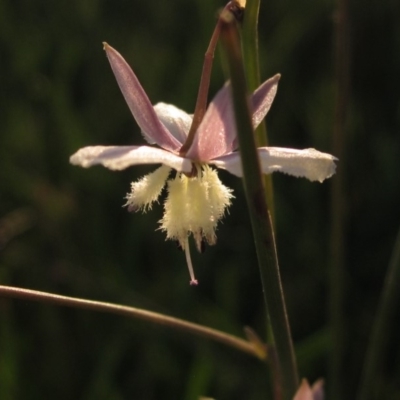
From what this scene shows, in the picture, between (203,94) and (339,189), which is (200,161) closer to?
(203,94)

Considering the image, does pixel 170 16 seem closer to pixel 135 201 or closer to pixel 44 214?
pixel 44 214

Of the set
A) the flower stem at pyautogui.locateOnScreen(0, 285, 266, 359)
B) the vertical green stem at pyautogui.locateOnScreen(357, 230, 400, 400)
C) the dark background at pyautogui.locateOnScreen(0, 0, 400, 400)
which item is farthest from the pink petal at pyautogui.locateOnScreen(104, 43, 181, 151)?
the dark background at pyautogui.locateOnScreen(0, 0, 400, 400)

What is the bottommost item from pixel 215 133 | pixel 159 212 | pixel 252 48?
pixel 159 212

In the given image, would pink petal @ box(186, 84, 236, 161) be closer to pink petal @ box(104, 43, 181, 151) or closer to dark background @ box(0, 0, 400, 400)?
pink petal @ box(104, 43, 181, 151)

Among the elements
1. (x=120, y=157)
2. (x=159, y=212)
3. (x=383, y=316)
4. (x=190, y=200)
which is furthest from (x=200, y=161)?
(x=159, y=212)

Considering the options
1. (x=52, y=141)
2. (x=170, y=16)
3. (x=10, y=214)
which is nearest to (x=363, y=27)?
(x=170, y=16)
